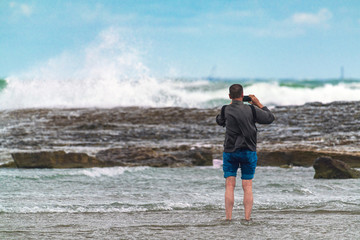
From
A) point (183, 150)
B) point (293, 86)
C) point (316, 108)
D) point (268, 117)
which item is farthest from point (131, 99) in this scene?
point (268, 117)

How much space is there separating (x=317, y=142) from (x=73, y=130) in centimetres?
953

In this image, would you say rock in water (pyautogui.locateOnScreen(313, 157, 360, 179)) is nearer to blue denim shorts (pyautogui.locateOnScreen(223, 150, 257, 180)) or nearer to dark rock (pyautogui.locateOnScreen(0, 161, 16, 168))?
blue denim shorts (pyautogui.locateOnScreen(223, 150, 257, 180))

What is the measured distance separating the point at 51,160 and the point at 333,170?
6131 millimetres

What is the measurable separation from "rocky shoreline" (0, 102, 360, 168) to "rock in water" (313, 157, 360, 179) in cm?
235

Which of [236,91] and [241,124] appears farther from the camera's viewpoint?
[236,91]

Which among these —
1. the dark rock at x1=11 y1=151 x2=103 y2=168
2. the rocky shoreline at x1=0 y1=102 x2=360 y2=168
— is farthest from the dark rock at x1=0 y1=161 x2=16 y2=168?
the rocky shoreline at x1=0 y1=102 x2=360 y2=168

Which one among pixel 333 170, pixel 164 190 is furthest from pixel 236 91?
pixel 333 170

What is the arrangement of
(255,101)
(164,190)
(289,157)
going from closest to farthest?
1. (255,101)
2. (164,190)
3. (289,157)

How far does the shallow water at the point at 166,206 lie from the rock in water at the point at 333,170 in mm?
271

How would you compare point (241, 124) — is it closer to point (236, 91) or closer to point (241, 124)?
point (241, 124)

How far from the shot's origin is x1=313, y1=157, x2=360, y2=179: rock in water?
409 inches

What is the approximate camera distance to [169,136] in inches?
807

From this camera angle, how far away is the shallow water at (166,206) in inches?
233

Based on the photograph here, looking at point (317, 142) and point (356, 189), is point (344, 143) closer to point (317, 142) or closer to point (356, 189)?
point (317, 142)
